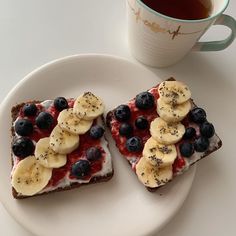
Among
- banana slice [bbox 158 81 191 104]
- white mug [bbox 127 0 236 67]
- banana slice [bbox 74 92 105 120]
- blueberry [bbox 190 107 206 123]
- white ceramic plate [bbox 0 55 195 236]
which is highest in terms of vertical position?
white mug [bbox 127 0 236 67]

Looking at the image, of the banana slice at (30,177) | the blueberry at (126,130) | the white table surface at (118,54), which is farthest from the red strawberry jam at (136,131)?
the banana slice at (30,177)

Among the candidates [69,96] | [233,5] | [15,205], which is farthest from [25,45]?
[233,5]

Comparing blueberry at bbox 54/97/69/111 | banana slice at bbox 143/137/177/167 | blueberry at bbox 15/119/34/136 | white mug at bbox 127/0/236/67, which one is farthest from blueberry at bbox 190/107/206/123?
blueberry at bbox 15/119/34/136

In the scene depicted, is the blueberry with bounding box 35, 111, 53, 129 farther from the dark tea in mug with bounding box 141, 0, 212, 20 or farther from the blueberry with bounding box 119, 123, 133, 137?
the dark tea in mug with bounding box 141, 0, 212, 20

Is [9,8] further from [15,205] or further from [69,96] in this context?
[15,205]

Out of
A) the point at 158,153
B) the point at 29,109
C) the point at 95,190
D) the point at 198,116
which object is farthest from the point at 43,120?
the point at 198,116

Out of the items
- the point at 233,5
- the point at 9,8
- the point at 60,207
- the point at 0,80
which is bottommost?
the point at 60,207

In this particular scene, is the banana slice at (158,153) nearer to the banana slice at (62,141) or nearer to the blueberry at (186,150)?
the blueberry at (186,150)
